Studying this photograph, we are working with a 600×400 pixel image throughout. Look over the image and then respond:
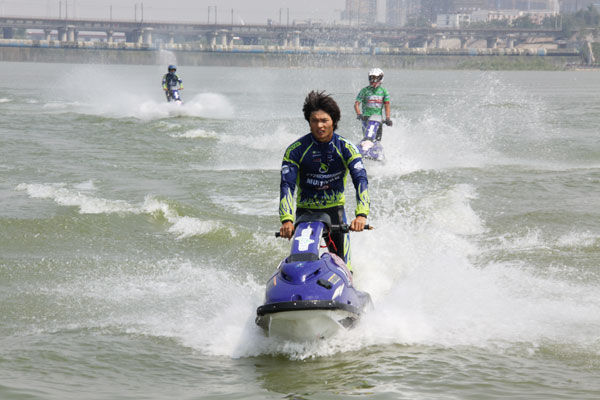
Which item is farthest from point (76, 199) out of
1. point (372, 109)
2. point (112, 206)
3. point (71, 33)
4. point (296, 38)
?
point (71, 33)

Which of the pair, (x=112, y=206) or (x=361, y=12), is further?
(x=361, y=12)

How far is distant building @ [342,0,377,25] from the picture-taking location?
153m

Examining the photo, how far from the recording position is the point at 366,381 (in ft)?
19.6

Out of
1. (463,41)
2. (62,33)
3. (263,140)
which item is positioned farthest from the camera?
(463,41)

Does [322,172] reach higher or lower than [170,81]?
lower

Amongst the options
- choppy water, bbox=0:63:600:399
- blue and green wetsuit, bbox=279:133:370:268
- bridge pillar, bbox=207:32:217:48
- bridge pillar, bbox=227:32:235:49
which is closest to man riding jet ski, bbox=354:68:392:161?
choppy water, bbox=0:63:600:399

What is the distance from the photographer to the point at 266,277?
9.83 metres

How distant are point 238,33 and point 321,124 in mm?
168153

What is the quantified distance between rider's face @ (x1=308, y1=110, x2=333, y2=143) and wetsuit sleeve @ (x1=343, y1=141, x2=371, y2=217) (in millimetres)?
218

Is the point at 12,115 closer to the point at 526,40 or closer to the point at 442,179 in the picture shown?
the point at 442,179

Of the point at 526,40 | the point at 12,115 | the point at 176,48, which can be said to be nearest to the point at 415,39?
the point at 526,40

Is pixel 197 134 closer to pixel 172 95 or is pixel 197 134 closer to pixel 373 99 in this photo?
pixel 172 95

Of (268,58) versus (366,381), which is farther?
(268,58)

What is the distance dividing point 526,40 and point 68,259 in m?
188
